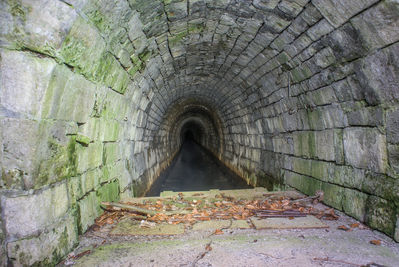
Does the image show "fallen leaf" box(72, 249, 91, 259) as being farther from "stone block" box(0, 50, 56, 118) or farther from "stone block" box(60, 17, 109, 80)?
"stone block" box(60, 17, 109, 80)

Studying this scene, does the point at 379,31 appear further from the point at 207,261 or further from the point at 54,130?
the point at 54,130

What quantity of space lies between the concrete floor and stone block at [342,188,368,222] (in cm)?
25

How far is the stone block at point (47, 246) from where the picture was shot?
232 centimetres

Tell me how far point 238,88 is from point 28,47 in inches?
258

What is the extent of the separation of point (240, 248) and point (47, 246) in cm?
202

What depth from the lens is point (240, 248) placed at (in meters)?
3.10

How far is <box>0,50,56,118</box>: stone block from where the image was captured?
2.25 meters

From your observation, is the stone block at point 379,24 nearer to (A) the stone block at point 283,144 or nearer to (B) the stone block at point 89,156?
(A) the stone block at point 283,144

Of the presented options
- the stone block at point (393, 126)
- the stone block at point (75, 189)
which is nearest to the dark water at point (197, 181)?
the stone block at point (75, 189)

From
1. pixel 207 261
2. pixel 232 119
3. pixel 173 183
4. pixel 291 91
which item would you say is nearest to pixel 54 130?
pixel 207 261

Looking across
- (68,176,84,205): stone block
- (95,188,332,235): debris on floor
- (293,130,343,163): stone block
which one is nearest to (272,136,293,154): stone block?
(293,130,343,163): stone block

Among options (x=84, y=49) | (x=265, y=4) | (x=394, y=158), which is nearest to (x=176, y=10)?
(x=265, y=4)

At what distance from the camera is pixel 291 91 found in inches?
217

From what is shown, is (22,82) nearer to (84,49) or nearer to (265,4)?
(84,49)
